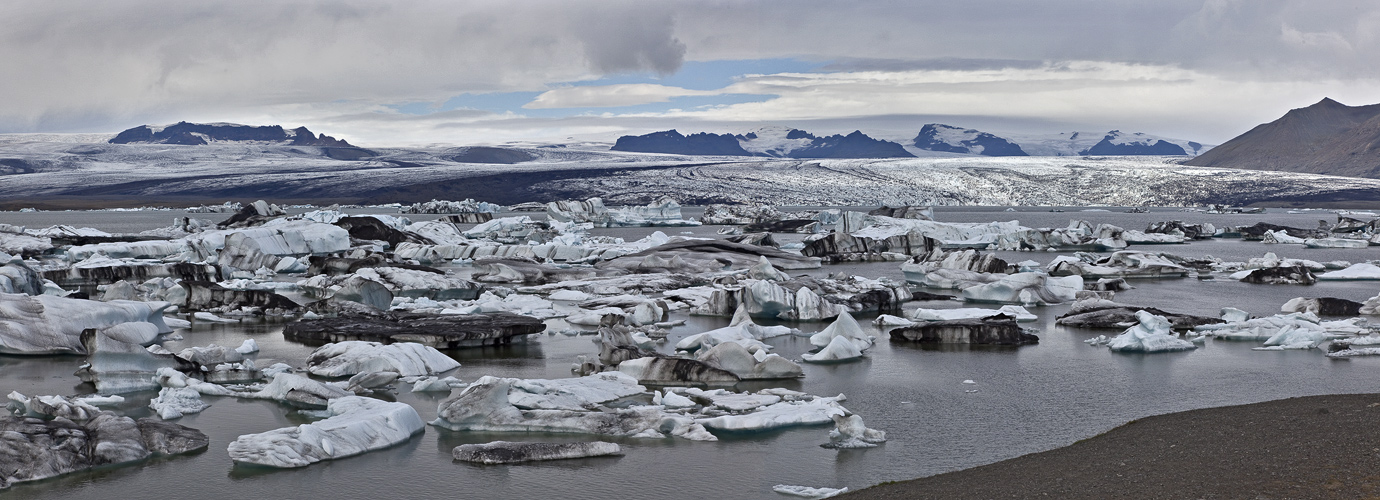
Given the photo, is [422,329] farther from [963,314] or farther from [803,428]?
[963,314]

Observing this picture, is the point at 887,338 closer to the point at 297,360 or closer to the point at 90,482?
the point at 297,360

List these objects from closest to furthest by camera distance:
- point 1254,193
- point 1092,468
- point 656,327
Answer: point 1092,468 → point 656,327 → point 1254,193

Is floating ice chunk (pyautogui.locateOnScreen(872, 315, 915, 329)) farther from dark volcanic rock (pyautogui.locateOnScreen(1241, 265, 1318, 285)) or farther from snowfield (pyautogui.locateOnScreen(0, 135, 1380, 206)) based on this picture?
snowfield (pyautogui.locateOnScreen(0, 135, 1380, 206))

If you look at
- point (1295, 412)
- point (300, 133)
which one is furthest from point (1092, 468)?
point (300, 133)

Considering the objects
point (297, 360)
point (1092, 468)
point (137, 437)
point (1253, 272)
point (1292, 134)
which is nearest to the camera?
point (1092, 468)

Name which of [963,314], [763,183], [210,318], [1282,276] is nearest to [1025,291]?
[963,314]

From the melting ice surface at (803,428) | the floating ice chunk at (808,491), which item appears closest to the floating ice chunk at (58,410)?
the melting ice surface at (803,428)
